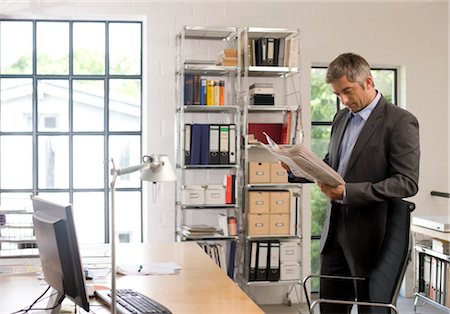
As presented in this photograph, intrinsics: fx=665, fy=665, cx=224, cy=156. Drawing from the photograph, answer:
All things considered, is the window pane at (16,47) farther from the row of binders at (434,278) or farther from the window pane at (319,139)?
the row of binders at (434,278)

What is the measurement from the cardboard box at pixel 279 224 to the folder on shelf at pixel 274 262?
108mm

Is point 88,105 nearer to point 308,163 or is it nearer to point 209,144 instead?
point 209,144

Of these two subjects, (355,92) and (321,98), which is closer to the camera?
(355,92)

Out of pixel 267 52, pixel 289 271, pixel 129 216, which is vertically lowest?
pixel 289 271

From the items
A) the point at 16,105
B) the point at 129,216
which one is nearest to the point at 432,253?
the point at 129,216

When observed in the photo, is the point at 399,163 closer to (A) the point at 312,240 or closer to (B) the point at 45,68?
(A) the point at 312,240

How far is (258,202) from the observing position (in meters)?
5.09

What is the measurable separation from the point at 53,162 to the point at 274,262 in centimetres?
197

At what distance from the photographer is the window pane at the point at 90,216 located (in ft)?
18.0

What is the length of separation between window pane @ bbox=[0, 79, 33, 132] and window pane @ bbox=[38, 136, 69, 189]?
0.19 meters

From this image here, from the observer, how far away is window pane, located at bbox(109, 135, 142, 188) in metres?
5.52

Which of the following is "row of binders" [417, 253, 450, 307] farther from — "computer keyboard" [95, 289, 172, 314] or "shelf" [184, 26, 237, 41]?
"computer keyboard" [95, 289, 172, 314]

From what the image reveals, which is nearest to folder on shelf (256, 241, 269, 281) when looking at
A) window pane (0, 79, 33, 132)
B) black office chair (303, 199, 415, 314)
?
window pane (0, 79, 33, 132)

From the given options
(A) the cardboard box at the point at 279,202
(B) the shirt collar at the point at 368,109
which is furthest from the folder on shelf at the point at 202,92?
(B) the shirt collar at the point at 368,109
